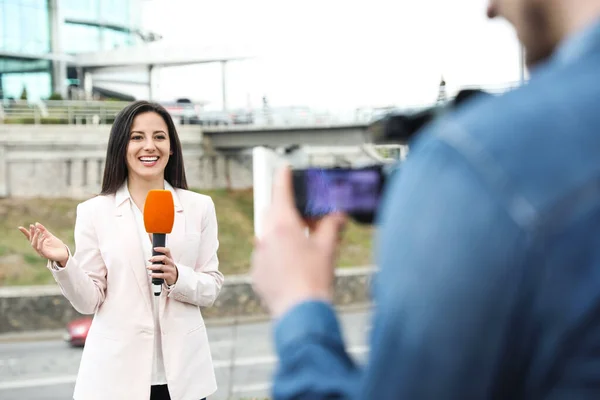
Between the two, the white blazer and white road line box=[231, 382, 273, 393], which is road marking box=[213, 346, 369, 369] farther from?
the white blazer

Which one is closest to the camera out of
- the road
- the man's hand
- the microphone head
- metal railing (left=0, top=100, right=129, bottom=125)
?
the man's hand

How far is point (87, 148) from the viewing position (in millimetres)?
26688

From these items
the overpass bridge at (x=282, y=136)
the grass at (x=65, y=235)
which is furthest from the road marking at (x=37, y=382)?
the overpass bridge at (x=282, y=136)

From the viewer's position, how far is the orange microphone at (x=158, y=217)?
2807mm

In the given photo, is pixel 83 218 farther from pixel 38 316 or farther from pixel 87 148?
pixel 87 148

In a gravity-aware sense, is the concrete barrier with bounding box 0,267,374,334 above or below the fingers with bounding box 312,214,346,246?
below

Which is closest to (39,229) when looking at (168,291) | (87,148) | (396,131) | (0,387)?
(168,291)

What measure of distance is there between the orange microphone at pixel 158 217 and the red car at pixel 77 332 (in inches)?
391

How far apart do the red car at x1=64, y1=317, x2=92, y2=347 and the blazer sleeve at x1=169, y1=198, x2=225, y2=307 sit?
377 inches

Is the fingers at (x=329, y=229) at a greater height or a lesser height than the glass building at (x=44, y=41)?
lesser

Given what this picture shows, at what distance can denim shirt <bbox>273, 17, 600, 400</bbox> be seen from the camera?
0.61 metres

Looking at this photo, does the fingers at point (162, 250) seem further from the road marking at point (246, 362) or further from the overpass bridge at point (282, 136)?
the overpass bridge at point (282, 136)

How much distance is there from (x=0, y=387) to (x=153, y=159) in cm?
736

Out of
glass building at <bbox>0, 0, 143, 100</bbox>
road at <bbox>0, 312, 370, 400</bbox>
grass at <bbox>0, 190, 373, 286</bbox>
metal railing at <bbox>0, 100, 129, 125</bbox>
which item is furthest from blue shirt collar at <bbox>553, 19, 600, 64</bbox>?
glass building at <bbox>0, 0, 143, 100</bbox>
